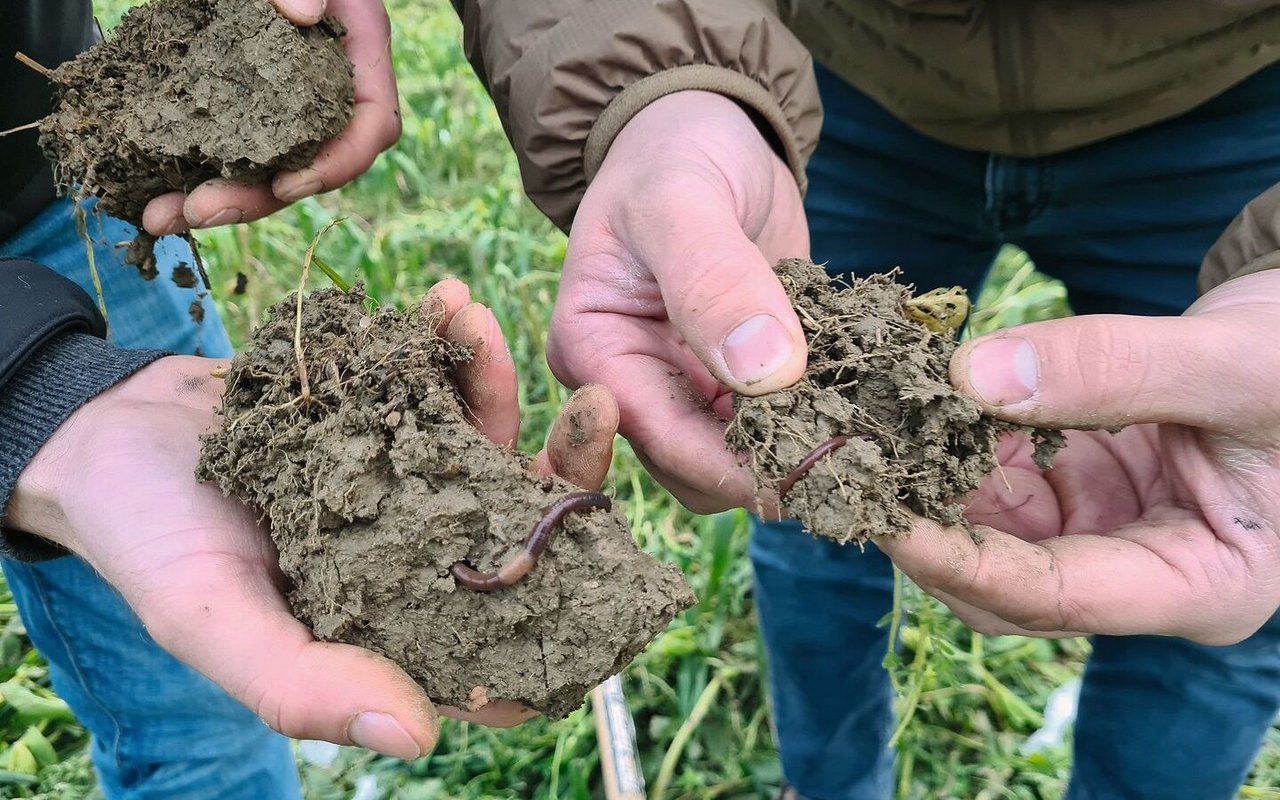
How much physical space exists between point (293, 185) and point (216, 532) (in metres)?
1.23

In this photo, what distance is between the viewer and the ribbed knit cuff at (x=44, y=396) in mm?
2115

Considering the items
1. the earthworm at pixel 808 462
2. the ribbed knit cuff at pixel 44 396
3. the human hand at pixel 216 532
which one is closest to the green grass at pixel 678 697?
the earthworm at pixel 808 462

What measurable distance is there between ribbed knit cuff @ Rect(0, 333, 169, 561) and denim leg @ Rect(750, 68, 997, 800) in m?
2.16

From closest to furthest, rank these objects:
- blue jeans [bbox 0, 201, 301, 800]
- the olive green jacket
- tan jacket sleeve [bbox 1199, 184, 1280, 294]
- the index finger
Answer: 1. the index finger
2. tan jacket sleeve [bbox 1199, 184, 1280, 294]
3. the olive green jacket
4. blue jeans [bbox 0, 201, 301, 800]

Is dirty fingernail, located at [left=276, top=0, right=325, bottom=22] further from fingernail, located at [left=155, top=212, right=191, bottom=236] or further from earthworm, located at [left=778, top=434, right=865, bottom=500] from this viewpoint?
earthworm, located at [left=778, top=434, right=865, bottom=500]

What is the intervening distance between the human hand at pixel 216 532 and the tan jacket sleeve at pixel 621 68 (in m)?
0.67

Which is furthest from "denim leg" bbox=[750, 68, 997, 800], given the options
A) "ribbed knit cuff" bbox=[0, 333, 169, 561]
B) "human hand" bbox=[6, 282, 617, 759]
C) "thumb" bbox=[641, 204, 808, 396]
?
"ribbed knit cuff" bbox=[0, 333, 169, 561]

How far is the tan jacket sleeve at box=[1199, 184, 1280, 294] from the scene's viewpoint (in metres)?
2.19

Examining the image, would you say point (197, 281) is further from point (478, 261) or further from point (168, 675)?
point (478, 261)

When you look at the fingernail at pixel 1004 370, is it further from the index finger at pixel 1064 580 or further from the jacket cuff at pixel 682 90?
the jacket cuff at pixel 682 90

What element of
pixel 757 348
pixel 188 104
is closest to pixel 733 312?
pixel 757 348

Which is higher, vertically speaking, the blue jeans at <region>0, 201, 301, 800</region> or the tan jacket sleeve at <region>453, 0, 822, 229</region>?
the tan jacket sleeve at <region>453, 0, 822, 229</region>

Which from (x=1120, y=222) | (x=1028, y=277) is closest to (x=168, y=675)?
(x=1120, y=222)

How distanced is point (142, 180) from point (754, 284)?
6.27ft
